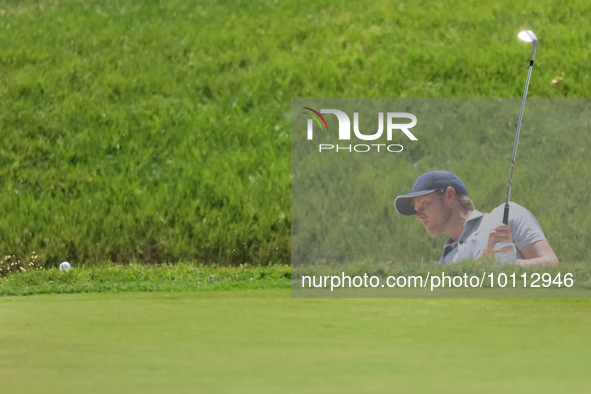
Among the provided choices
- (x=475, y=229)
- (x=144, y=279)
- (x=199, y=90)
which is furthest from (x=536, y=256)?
(x=199, y=90)

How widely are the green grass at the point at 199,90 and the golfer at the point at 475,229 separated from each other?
4.64 ft

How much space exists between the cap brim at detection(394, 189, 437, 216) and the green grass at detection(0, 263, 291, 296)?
1.08m

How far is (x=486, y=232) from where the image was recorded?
18.5 feet

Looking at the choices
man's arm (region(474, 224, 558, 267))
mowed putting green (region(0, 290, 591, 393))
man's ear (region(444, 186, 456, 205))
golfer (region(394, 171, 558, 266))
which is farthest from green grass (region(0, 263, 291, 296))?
man's arm (region(474, 224, 558, 267))

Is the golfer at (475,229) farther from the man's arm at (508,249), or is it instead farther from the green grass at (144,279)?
the green grass at (144,279)

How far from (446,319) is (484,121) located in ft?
17.1

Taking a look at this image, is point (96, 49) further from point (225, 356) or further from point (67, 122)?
point (225, 356)

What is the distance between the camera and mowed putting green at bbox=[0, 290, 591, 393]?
232 centimetres

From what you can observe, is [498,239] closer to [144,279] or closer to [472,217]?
[472,217]

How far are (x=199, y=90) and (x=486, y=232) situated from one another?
16.0 ft

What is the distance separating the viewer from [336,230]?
7.07 metres
